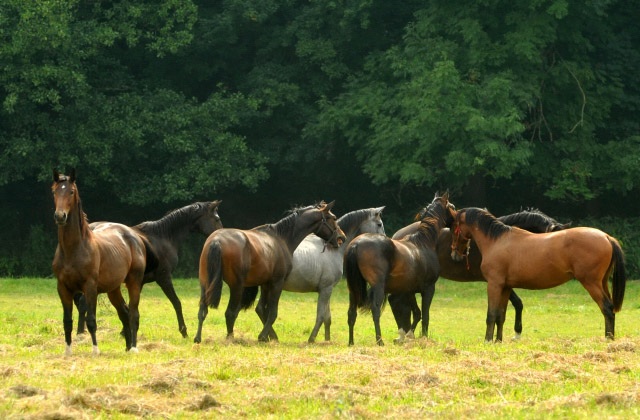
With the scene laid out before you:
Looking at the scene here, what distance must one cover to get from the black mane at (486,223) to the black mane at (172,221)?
416cm

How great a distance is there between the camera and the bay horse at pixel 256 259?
1257 cm

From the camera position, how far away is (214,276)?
12477mm

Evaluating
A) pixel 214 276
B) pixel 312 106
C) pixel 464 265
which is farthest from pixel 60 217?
pixel 312 106

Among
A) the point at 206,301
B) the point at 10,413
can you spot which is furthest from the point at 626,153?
the point at 10,413

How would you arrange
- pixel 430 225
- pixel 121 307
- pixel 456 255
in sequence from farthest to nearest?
1. pixel 456 255
2. pixel 430 225
3. pixel 121 307

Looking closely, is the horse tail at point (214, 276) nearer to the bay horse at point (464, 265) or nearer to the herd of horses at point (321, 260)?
the herd of horses at point (321, 260)

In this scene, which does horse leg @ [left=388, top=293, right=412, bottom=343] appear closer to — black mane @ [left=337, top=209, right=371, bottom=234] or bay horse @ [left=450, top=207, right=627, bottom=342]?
bay horse @ [left=450, top=207, right=627, bottom=342]

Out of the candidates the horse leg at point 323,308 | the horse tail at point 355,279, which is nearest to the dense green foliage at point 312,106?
the horse leg at point 323,308

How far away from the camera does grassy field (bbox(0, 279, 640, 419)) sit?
25.3 feet

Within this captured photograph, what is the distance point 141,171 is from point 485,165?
10.6 metres

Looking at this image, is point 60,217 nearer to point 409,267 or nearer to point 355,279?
point 355,279

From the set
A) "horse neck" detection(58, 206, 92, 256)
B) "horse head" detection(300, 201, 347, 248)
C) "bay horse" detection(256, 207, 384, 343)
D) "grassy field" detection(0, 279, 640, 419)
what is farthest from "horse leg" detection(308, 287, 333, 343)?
"horse neck" detection(58, 206, 92, 256)

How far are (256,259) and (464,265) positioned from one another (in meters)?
4.69

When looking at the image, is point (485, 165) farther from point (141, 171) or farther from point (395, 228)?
point (141, 171)
